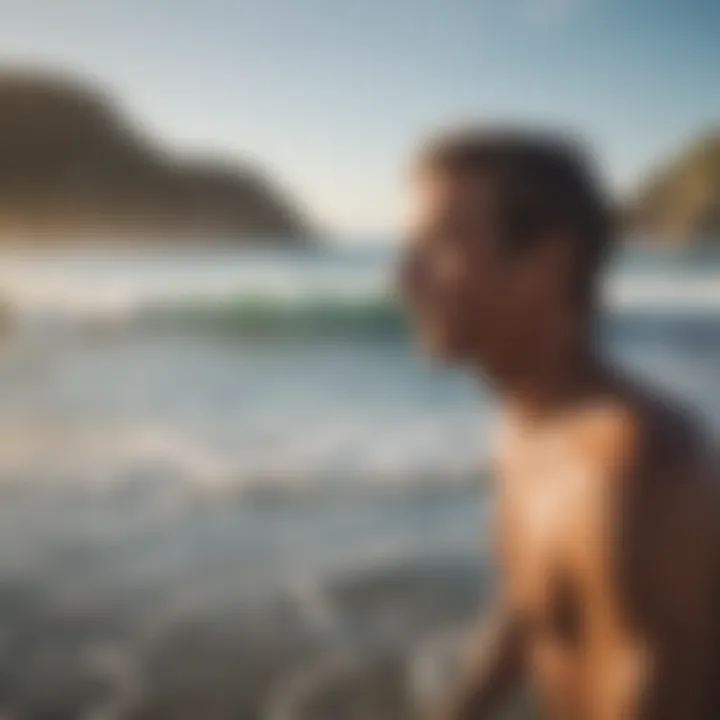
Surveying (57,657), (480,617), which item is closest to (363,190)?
(480,617)

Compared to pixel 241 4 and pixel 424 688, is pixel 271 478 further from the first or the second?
pixel 241 4

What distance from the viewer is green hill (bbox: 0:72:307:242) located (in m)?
1.00

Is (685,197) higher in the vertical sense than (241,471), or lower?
higher

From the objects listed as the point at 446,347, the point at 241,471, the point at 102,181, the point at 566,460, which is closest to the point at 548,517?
the point at 566,460

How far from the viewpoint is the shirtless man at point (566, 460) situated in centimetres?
65

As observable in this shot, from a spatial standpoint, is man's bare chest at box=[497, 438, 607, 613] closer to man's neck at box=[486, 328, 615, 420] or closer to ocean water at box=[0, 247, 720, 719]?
man's neck at box=[486, 328, 615, 420]

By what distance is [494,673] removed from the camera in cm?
86

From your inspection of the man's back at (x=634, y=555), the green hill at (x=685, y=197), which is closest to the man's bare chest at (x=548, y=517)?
the man's back at (x=634, y=555)

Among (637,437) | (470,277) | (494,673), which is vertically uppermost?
(470,277)

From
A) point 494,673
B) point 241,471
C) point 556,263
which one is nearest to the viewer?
point 556,263

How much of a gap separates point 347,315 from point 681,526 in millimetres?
438

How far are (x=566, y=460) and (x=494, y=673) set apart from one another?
249 mm

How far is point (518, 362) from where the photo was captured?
0.77 meters

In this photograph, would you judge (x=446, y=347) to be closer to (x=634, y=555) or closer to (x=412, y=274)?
(x=412, y=274)
